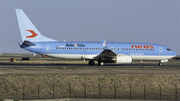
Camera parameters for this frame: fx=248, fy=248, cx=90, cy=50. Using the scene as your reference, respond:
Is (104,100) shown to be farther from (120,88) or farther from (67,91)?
(120,88)

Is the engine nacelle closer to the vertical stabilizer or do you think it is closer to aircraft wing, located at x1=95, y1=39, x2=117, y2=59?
aircraft wing, located at x1=95, y1=39, x2=117, y2=59

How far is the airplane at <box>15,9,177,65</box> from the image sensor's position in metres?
39.6

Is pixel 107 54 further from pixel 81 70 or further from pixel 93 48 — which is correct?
pixel 81 70

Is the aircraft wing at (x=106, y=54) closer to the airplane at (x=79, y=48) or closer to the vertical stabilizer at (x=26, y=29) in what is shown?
the airplane at (x=79, y=48)

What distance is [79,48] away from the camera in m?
41.0

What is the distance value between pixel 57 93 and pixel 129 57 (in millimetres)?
17798

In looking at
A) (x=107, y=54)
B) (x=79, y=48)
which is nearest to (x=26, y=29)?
(x=79, y=48)

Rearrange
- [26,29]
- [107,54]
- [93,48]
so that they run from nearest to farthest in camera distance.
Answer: [107,54]
[26,29]
[93,48]

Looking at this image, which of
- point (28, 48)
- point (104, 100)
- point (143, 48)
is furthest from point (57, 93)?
point (143, 48)

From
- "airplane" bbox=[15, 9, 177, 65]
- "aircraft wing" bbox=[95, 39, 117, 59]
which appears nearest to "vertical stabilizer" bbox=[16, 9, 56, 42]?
"airplane" bbox=[15, 9, 177, 65]

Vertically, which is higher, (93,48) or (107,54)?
(93,48)

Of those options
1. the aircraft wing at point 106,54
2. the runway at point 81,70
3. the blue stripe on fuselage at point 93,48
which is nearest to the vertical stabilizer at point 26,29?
the blue stripe on fuselage at point 93,48

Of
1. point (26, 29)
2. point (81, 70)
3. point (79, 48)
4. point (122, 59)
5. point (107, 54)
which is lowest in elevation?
point (81, 70)

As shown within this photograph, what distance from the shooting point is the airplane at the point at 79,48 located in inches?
1558
